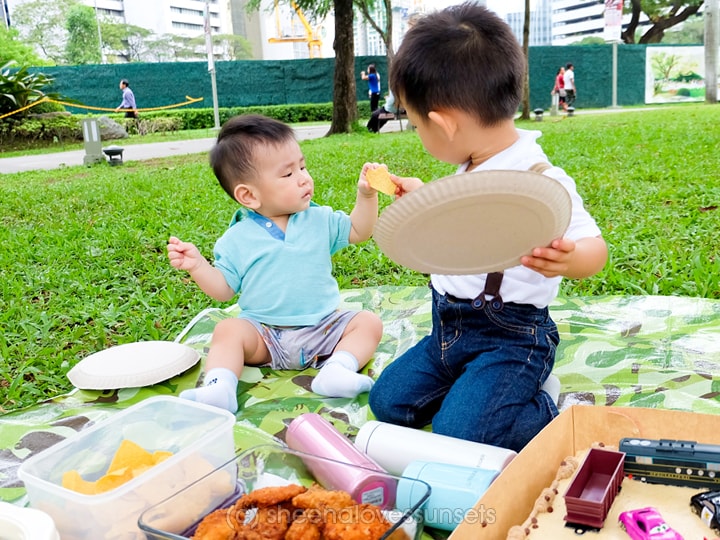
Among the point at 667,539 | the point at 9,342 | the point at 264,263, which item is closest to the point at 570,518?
the point at 667,539

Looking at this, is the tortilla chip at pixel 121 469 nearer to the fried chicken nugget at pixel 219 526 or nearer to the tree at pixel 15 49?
the fried chicken nugget at pixel 219 526

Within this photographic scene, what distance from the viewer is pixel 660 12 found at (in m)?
34.5

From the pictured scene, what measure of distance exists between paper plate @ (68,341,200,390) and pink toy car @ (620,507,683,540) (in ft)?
4.55

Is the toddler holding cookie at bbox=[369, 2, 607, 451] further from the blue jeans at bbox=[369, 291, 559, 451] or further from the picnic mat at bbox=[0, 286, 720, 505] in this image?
the picnic mat at bbox=[0, 286, 720, 505]

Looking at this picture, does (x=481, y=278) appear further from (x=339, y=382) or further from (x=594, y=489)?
(x=594, y=489)

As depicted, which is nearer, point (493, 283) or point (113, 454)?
point (113, 454)

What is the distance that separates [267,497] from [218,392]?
0.73 meters

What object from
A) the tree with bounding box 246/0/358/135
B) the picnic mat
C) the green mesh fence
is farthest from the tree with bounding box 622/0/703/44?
the picnic mat

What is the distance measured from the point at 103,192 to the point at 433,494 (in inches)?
199

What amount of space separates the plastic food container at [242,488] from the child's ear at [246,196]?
3.39 ft

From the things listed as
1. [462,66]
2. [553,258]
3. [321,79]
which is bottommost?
[553,258]

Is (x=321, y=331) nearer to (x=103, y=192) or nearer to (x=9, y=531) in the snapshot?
(x=9, y=531)

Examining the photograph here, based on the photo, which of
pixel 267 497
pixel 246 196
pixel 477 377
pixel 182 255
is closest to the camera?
pixel 267 497

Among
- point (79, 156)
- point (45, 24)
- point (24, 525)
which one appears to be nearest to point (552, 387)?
point (24, 525)
